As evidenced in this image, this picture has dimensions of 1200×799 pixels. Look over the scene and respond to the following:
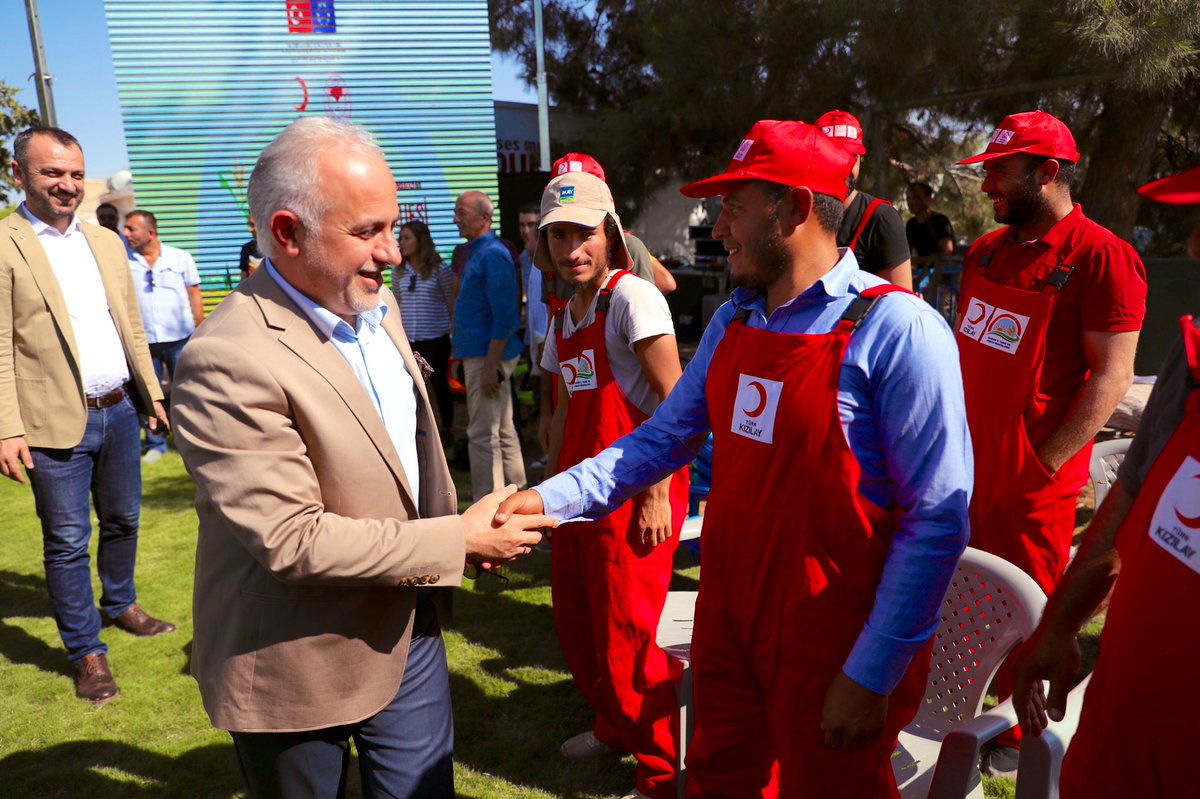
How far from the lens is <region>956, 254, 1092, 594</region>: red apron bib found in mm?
2963

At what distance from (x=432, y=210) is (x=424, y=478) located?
10.7 meters

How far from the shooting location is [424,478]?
210cm

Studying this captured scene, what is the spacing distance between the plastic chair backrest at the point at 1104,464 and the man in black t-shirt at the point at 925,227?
4764 mm

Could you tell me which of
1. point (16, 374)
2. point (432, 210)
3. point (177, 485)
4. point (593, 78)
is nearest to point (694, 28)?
point (593, 78)

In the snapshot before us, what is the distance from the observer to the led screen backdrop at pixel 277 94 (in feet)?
37.6

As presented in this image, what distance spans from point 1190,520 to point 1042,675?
0.54 meters

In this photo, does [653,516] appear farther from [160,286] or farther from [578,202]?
[160,286]

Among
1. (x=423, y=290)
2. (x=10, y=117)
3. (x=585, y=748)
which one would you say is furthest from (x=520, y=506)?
(x=10, y=117)

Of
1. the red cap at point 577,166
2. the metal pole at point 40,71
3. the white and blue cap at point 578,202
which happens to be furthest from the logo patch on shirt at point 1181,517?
the metal pole at point 40,71

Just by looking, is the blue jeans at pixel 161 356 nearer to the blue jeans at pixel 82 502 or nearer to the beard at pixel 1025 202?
the blue jeans at pixel 82 502

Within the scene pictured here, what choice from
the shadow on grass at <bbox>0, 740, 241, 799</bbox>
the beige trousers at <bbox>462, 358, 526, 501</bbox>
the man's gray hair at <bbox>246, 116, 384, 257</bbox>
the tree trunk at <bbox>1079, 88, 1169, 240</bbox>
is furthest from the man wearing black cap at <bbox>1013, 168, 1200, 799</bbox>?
the tree trunk at <bbox>1079, 88, 1169, 240</bbox>

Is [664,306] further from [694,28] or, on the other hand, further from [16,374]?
[694,28]

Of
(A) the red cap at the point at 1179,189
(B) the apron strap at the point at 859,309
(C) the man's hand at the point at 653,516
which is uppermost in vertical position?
(A) the red cap at the point at 1179,189

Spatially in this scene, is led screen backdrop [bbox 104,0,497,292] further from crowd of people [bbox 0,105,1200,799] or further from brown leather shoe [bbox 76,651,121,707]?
crowd of people [bbox 0,105,1200,799]
